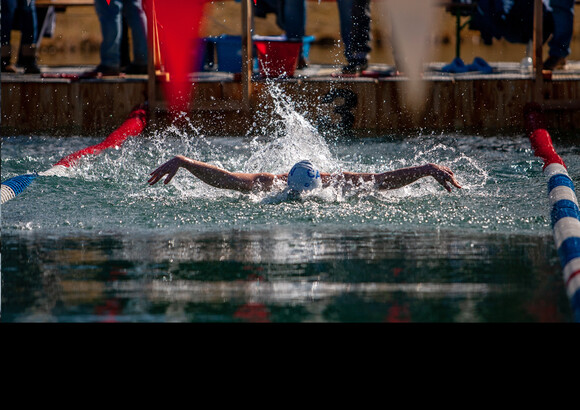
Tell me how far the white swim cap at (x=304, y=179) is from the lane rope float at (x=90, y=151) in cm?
181

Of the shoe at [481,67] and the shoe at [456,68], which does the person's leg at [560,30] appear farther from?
A: the shoe at [456,68]

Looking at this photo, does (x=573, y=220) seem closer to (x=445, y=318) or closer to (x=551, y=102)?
(x=445, y=318)

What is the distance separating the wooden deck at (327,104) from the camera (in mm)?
8594

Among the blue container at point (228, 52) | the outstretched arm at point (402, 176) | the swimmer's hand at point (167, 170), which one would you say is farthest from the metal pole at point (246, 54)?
the swimmer's hand at point (167, 170)

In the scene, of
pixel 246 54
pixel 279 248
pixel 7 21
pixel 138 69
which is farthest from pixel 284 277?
pixel 7 21

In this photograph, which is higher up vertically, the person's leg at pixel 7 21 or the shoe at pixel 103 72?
the person's leg at pixel 7 21

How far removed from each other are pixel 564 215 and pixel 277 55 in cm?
503

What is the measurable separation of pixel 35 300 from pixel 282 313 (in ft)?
3.18

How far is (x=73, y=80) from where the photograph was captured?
28.7 ft

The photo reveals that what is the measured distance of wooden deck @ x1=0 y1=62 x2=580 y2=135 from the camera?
8.59 m

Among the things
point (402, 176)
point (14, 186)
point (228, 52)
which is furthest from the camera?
point (228, 52)

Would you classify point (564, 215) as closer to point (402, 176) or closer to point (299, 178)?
point (402, 176)

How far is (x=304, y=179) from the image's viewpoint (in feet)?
17.2

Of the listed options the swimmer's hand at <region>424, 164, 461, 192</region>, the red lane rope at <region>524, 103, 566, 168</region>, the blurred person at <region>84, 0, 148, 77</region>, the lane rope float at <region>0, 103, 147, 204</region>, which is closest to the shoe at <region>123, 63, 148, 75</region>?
the blurred person at <region>84, 0, 148, 77</region>
